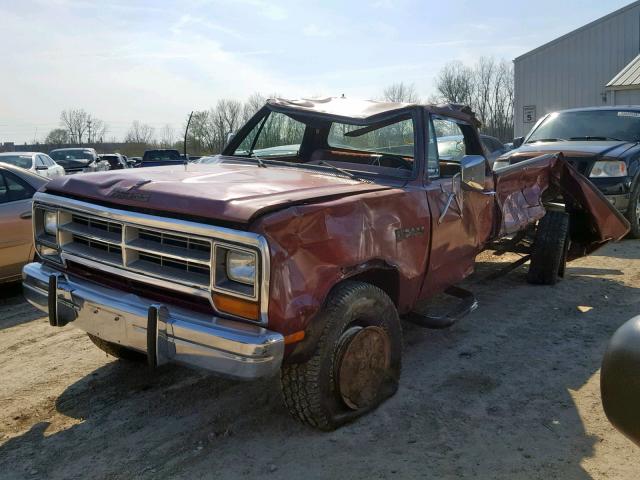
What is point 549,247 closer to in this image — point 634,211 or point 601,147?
point 601,147

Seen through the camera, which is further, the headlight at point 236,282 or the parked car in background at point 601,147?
the parked car in background at point 601,147

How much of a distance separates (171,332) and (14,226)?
3.79 metres

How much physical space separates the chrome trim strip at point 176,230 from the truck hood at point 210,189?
0.19 ft

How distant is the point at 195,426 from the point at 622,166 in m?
6.95

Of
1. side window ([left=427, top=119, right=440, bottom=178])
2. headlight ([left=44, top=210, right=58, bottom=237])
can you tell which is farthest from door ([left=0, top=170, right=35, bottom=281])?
side window ([left=427, top=119, right=440, bottom=178])

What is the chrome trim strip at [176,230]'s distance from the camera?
2.60 m

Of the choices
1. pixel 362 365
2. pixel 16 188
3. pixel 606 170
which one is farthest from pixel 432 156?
pixel 606 170

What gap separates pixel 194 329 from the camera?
106 inches

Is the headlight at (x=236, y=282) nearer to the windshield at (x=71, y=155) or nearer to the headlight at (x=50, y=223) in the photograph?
the headlight at (x=50, y=223)

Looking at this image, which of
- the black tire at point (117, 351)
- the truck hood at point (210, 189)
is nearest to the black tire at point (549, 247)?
the truck hood at point (210, 189)

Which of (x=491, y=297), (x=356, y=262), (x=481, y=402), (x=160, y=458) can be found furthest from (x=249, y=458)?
(x=491, y=297)

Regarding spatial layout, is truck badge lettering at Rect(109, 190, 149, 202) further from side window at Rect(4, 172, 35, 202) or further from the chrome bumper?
side window at Rect(4, 172, 35, 202)

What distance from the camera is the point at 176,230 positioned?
2.82 m

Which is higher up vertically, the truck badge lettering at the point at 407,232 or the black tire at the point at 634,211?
the truck badge lettering at the point at 407,232
